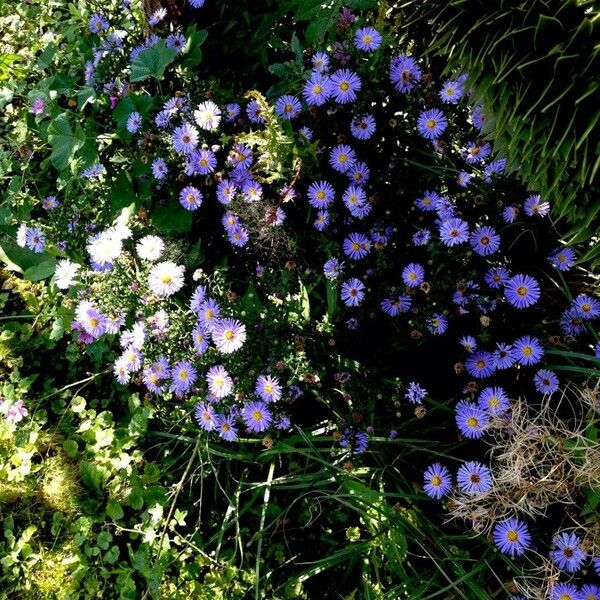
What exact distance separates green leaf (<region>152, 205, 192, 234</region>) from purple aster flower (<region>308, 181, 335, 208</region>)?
0.46m

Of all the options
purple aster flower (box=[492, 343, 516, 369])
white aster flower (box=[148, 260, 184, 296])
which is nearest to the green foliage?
purple aster flower (box=[492, 343, 516, 369])

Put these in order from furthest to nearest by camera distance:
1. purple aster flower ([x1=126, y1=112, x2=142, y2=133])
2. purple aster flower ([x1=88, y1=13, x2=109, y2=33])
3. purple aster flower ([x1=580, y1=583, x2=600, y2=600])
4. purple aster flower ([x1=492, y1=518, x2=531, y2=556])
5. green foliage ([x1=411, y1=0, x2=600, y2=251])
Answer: purple aster flower ([x1=88, y1=13, x2=109, y2=33])
purple aster flower ([x1=126, y1=112, x2=142, y2=133])
purple aster flower ([x1=492, y1=518, x2=531, y2=556])
purple aster flower ([x1=580, y1=583, x2=600, y2=600])
green foliage ([x1=411, y1=0, x2=600, y2=251])

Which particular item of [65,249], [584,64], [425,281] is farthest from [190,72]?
[584,64]

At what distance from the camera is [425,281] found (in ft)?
7.27

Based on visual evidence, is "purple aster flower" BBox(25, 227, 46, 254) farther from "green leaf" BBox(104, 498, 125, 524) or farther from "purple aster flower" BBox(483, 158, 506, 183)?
"purple aster flower" BBox(483, 158, 506, 183)

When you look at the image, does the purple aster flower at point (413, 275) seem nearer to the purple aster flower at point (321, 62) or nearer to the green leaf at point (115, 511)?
the purple aster flower at point (321, 62)

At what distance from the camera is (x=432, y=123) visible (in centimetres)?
216

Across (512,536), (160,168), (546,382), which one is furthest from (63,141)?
(512,536)

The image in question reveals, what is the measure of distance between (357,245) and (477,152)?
49 cm

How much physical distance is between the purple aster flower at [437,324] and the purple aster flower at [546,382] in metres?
0.33

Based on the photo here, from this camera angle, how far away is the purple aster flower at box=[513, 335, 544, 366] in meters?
2.11

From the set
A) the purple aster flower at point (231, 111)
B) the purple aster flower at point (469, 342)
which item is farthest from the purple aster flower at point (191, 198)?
the purple aster flower at point (469, 342)

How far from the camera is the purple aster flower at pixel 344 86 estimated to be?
2.11 m

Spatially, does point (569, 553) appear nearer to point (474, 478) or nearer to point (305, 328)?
point (474, 478)
